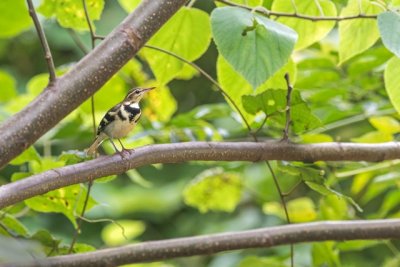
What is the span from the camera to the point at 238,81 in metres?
→ 0.77

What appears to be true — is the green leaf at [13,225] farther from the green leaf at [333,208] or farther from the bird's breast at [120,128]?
the green leaf at [333,208]

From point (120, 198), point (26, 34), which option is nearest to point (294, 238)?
point (120, 198)

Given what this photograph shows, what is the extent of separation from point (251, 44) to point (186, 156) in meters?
0.11

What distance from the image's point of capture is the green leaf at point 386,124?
1.00 metres

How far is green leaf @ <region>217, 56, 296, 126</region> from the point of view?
0.76 m

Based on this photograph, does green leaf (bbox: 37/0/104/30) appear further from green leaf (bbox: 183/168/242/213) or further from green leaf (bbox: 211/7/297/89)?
green leaf (bbox: 183/168/242/213)

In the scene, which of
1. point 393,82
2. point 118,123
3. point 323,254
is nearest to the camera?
point 393,82

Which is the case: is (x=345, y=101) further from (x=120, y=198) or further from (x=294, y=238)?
(x=120, y=198)

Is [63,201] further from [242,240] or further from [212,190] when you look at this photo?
[212,190]

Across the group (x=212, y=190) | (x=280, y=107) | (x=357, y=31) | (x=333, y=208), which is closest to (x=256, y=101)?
(x=280, y=107)

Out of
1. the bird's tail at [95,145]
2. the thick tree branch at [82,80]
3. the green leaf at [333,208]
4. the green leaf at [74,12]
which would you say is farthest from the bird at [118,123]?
the green leaf at [333,208]

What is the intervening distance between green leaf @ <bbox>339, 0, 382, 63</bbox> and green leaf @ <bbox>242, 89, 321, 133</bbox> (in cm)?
9

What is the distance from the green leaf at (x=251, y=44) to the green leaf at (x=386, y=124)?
1.41 feet

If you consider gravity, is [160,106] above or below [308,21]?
below
